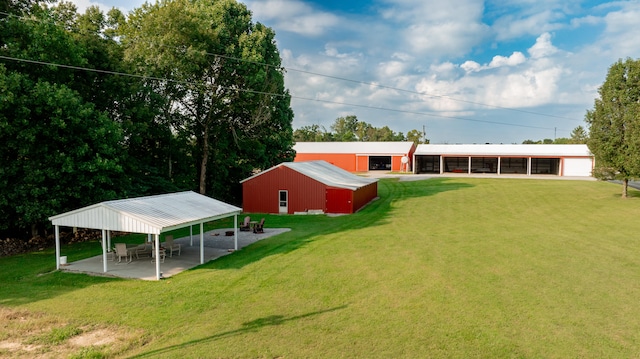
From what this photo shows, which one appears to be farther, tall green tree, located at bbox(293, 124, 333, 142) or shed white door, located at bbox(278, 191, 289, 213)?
tall green tree, located at bbox(293, 124, 333, 142)

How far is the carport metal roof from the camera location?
13.2 m

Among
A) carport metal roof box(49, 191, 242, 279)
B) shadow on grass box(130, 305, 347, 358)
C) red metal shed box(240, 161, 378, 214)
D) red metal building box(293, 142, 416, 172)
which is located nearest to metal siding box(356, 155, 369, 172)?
red metal building box(293, 142, 416, 172)

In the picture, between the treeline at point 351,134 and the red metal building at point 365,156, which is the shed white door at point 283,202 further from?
the treeline at point 351,134

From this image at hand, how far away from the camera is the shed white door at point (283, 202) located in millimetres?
28983

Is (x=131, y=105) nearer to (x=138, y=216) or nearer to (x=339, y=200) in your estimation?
(x=138, y=216)

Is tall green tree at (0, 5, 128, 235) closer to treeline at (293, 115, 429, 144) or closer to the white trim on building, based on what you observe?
the white trim on building

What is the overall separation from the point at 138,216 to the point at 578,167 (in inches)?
2182

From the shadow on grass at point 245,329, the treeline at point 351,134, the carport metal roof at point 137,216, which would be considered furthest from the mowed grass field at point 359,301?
the treeline at point 351,134

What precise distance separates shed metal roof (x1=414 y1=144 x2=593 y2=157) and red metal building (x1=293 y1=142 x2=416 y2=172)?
119 inches

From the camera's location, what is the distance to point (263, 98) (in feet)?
108

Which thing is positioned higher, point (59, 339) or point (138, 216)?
point (138, 216)

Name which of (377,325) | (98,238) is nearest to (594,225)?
(377,325)

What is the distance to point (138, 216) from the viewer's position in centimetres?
1345

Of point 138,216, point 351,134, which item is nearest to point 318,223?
point 138,216
